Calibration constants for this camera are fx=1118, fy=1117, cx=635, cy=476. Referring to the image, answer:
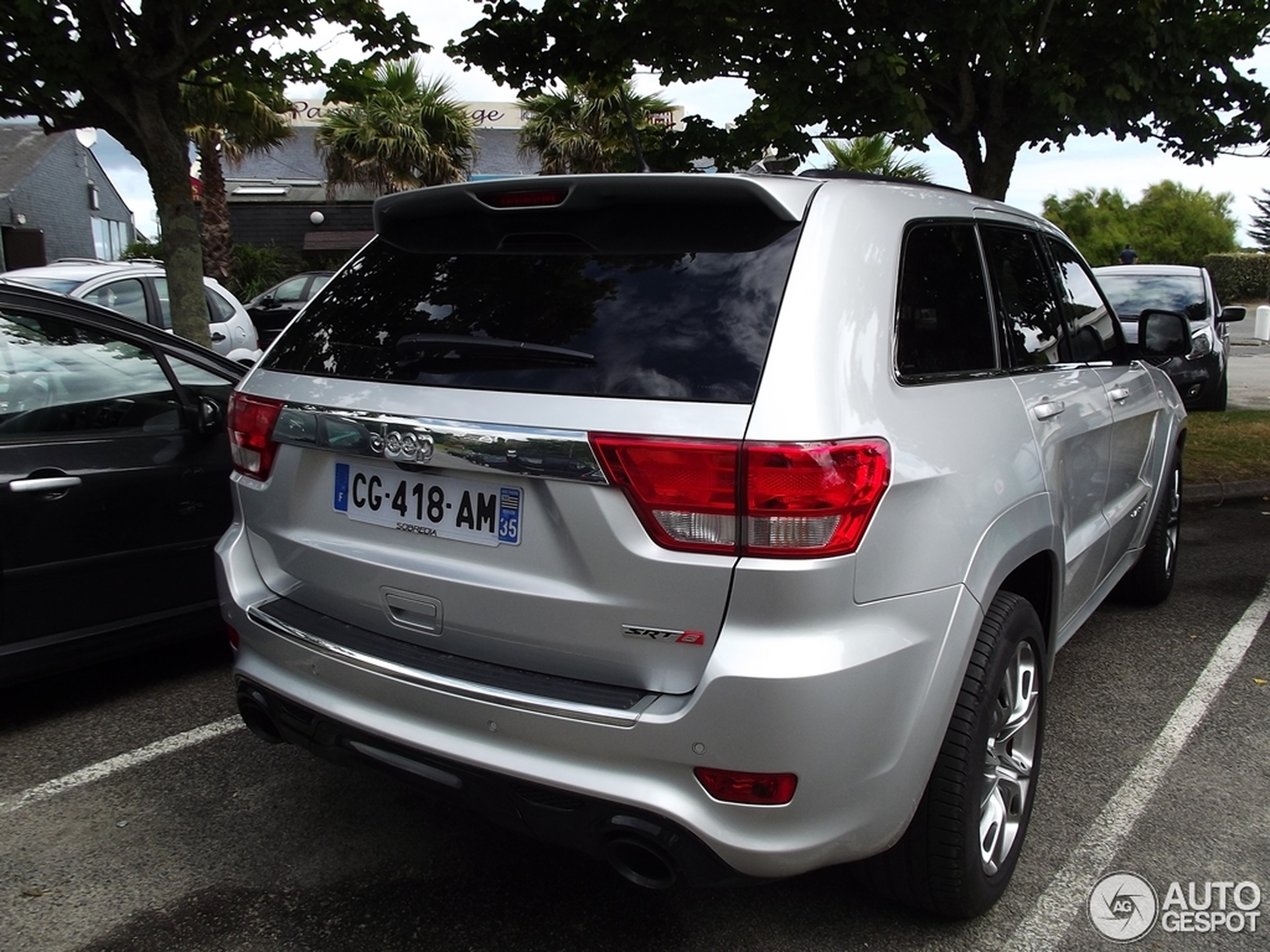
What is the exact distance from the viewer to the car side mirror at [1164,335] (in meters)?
4.37

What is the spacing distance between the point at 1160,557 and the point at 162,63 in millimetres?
5983

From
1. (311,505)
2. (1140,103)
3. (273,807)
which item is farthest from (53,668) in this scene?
(1140,103)

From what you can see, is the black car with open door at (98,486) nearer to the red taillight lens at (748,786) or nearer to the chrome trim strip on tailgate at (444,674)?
the chrome trim strip on tailgate at (444,674)

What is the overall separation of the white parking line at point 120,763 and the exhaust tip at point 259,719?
0.94 metres

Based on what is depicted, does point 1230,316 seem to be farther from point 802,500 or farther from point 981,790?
point 802,500

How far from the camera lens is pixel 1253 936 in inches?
106

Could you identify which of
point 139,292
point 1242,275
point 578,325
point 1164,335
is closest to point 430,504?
point 578,325

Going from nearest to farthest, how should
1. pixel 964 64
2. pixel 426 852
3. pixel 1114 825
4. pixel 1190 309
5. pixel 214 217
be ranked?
pixel 426 852
pixel 1114 825
pixel 964 64
pixel 1190 309
pixel 214 217

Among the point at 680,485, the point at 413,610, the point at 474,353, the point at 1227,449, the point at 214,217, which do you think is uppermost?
the point at 214,217

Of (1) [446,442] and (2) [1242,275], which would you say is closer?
(1) [446,442]

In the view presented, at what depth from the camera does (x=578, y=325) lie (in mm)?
2389

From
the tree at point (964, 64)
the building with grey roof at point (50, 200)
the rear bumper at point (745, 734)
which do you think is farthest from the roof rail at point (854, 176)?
the building with grey roof at point (50, 200)

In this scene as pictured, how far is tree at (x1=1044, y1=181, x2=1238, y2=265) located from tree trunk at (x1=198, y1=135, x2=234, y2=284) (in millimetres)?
37095

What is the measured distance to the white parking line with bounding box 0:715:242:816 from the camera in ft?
11.0
